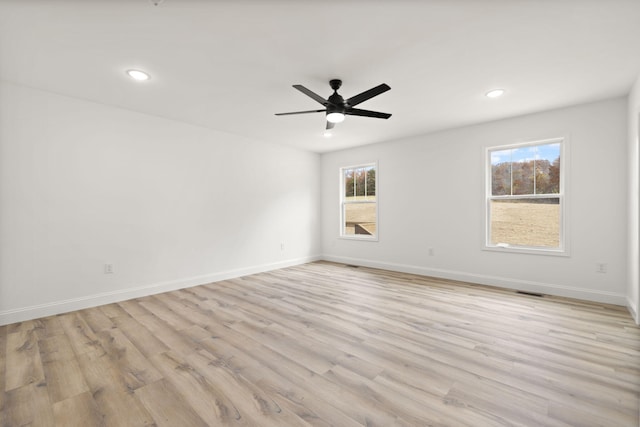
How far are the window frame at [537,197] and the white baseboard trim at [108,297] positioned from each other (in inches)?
154

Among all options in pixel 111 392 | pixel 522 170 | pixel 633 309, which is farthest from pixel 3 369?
pixel 522 170

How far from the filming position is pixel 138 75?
2.81 meters

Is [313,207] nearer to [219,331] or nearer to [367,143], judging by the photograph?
[367,143]

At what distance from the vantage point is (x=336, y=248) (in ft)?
20.8

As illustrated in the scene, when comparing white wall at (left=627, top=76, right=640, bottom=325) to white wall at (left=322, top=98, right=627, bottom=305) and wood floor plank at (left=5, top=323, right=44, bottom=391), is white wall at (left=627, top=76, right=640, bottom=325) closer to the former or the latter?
white wall at (left=322, top=98, right=627, bottom=305)

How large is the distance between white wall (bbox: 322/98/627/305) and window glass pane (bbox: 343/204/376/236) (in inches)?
9.7

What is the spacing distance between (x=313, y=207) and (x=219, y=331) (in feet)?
13.2

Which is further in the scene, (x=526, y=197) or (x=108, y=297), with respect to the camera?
(x=526, y=197)

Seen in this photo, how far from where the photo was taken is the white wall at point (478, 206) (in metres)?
3.46

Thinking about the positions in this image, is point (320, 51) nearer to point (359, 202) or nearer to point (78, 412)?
point (78, 412)

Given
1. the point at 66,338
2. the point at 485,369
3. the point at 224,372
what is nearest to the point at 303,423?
the point at 224,372

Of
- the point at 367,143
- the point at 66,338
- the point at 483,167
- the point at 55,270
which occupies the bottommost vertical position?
the point at 66,338

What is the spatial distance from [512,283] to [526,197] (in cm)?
125

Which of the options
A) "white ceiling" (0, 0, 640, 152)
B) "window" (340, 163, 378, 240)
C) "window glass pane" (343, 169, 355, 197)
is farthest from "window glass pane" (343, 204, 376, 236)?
"white ceiling" (0, 0, 640, 152)
